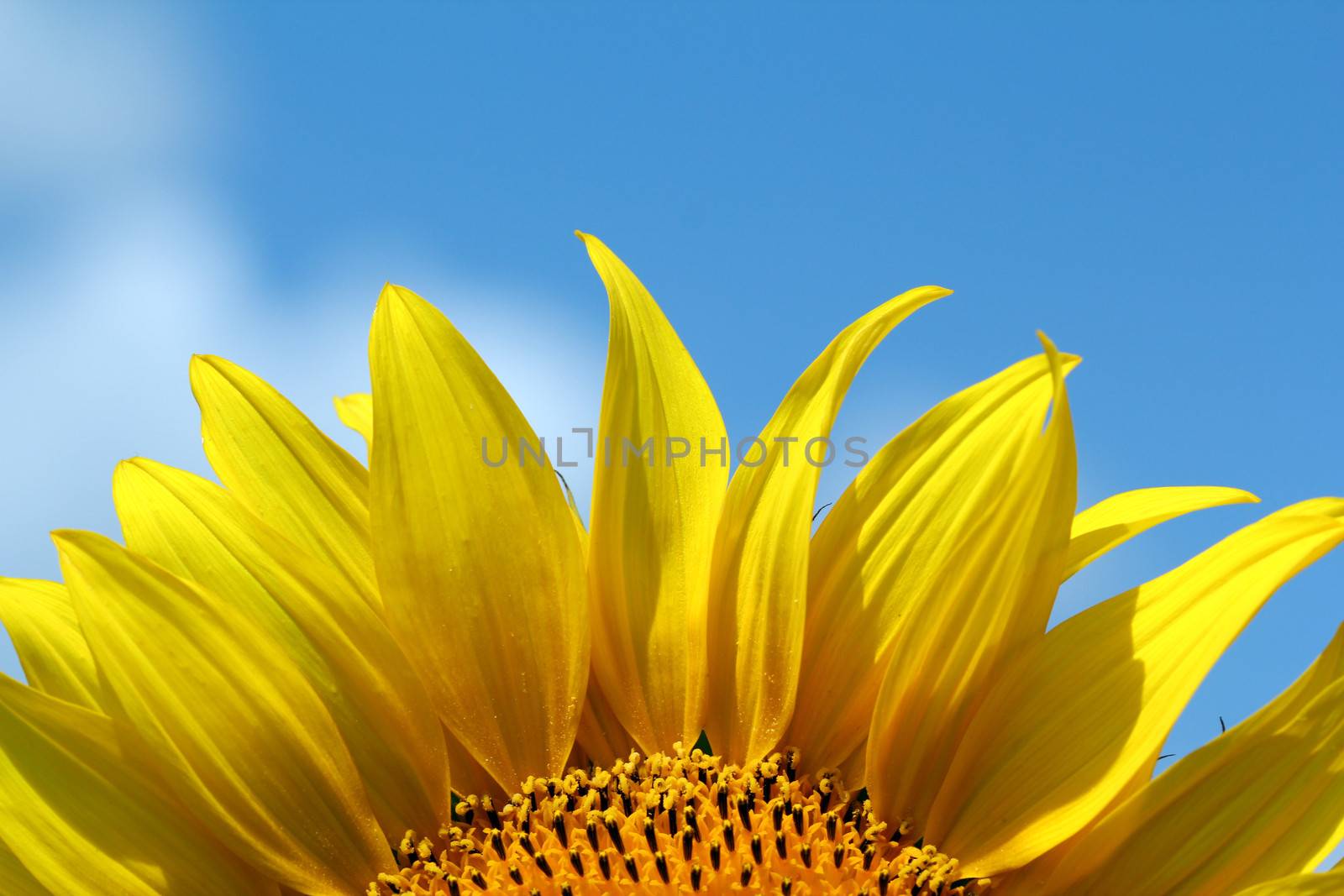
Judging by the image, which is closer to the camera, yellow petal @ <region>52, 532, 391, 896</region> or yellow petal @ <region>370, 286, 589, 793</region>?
yellow petal @ <region>52, 532, 391, 896</region>

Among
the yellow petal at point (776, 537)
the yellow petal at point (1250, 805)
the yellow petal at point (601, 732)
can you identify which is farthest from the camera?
the yellow petal at point (601, 732)

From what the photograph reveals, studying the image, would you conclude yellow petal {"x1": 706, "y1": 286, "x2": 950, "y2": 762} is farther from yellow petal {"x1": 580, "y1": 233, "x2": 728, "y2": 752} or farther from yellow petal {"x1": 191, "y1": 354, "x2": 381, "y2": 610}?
yellow petal {"x1": 191, "y1": 354, "x2": 381, "y2": 610}

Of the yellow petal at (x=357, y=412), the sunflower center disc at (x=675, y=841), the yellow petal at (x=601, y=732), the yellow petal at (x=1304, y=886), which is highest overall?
the yellow petal at (x=357, y=412)

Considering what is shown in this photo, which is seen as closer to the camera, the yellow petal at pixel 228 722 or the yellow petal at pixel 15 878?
the yellow petal at pixel 228 722

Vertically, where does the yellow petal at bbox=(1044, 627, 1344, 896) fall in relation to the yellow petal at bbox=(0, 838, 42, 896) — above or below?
below

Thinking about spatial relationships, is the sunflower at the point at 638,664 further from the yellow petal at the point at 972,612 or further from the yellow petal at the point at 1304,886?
the yellow petal at the point at 1304,886

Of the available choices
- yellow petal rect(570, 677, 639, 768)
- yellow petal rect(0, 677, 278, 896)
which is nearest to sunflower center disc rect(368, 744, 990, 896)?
yellow petal rect(570, 677, 639, 768)

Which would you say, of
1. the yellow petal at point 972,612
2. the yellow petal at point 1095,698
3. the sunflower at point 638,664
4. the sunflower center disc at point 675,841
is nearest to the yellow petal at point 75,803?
the sunflower at point 638,664

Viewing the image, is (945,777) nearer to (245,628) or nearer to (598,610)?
(598,610)
